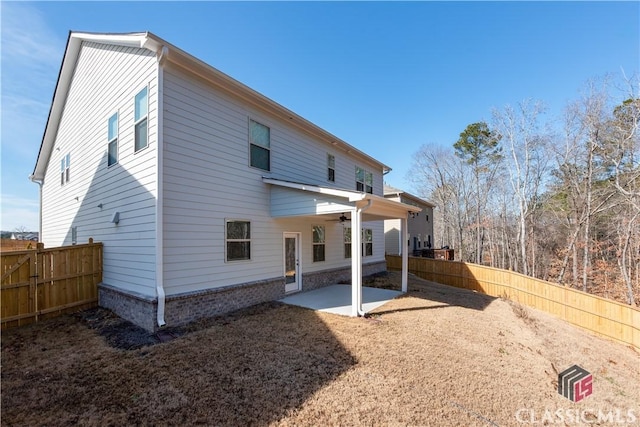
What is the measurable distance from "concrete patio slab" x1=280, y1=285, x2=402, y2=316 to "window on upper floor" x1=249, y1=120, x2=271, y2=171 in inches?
168

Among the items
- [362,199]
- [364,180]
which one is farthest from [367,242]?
[362,199]

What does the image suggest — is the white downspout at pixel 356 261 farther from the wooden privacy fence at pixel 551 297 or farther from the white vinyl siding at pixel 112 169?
the wooden privacy fence at pixel 551 297

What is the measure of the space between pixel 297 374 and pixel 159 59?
6636 mm

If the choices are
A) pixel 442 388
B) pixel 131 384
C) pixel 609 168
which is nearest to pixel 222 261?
pixel 131 384

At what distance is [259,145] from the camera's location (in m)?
8.35

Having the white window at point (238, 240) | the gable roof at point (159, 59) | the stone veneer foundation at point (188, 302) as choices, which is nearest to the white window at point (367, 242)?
the gable roof at point (159, 59)

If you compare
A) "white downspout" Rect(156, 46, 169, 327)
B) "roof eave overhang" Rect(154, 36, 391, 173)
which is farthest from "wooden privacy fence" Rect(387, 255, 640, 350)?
"white downspout" Rect(156, 46, 169, 327)

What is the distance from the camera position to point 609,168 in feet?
51.2

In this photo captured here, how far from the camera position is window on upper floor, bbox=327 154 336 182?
11841 millimetres

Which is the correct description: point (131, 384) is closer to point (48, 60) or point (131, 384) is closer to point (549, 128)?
point (48, 60)

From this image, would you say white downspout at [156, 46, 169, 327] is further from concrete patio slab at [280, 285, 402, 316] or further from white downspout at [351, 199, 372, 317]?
white downspout at [351, 199, 372, 317]

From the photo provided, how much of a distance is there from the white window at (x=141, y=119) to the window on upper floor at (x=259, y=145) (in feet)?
8.62

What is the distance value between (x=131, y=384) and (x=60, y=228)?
36.3 feet

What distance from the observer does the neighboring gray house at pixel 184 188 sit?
5957 millimetres
